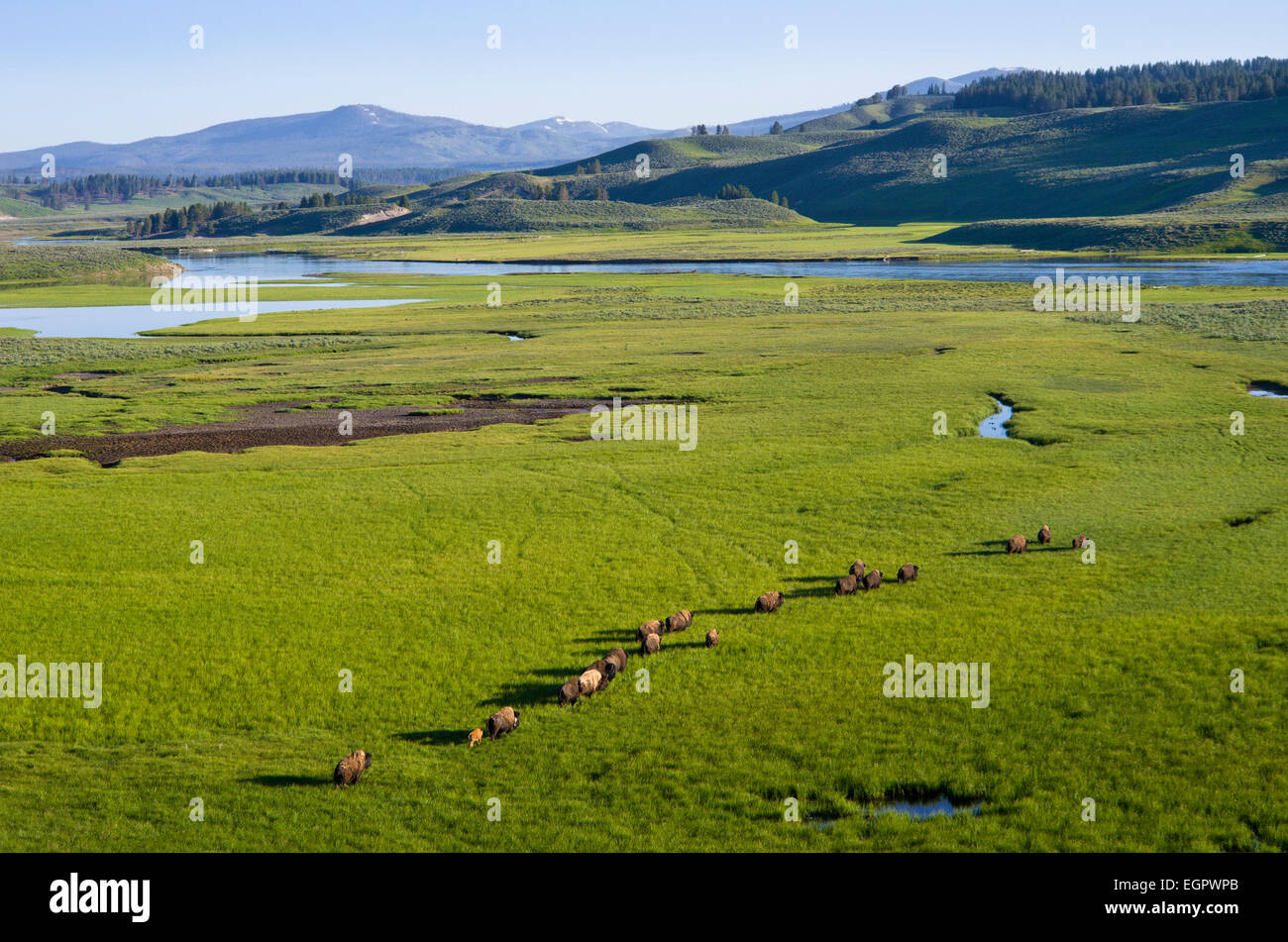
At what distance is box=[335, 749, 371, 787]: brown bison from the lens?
17.6 meters

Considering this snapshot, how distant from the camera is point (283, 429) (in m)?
52.7

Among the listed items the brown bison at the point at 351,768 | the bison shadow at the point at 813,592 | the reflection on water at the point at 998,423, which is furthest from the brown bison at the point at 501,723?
the reflection on water at the point at 998,423

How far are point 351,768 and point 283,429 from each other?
3778 centimetres

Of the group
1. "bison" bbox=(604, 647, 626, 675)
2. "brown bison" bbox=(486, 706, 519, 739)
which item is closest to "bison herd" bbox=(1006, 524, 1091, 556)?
"bison" bbox=(604, 647, 626, 675)

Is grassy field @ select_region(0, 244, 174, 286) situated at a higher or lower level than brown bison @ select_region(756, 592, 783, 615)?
higher

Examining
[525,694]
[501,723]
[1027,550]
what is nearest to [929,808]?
[501,723]

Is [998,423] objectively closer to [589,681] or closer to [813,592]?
[813,592]

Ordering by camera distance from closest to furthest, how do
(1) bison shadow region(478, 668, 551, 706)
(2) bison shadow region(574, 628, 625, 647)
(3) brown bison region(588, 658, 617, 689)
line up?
(1) bison shadow region(478, 668, 551, 706) < (3) brown bison region(588, 658, 617, 689) < (2) bison shadow region(574, 628, 625, 647)

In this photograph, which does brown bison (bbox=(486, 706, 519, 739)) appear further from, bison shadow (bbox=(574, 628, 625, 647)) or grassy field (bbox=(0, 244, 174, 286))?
grassy field (bbox=(0, 244, 174, 286))

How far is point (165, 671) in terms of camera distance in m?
23.0

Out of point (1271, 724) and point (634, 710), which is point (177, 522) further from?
Answer: point (1271, 724)

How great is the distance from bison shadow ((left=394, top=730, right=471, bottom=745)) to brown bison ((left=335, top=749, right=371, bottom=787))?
1.58 m

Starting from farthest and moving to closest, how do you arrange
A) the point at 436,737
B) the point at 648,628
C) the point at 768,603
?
the point at 768,603, the point at 648,628, the point at 436,737
